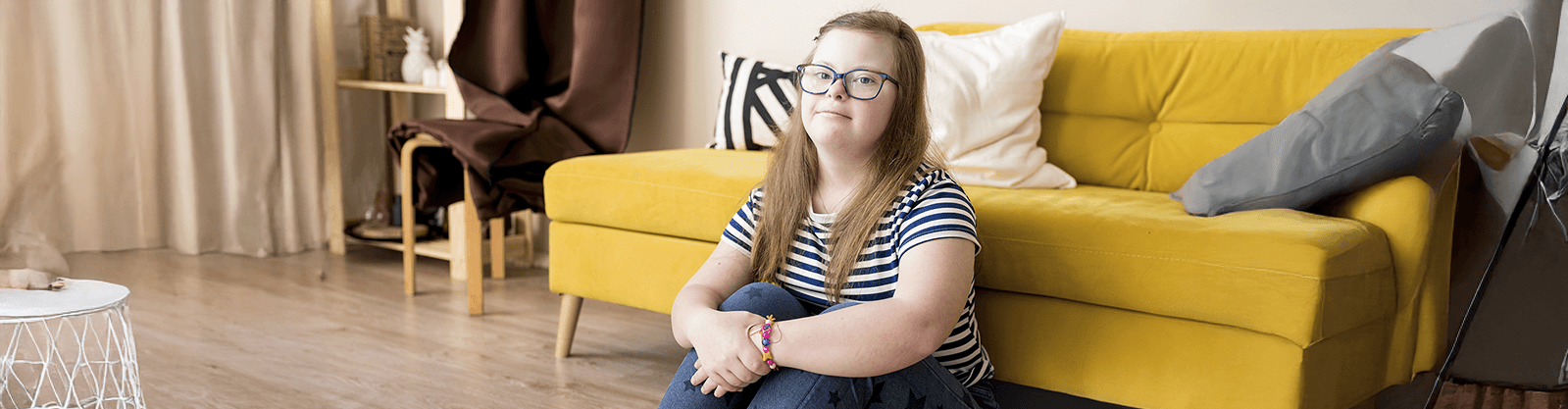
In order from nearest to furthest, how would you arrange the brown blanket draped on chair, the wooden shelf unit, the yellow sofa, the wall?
1. the yellow sofa
2. the wall
3. the brown blanket draped on chair
4. the wooden shelf unit

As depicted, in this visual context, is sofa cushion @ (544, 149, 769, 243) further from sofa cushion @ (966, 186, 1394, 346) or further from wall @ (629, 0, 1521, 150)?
wall @ (629, 0, 1521, 150)

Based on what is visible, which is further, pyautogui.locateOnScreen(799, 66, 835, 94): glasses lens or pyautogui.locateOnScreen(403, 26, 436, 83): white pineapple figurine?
pyautogui.locateOnScreen(403, 26, 436, 83): white pineapple figurine

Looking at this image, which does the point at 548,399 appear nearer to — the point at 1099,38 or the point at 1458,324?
the point at 1099,38

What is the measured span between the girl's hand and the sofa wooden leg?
3.10 feet

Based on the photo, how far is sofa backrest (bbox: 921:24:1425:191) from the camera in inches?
68.6

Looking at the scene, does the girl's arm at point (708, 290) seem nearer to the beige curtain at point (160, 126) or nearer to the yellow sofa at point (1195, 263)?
the yellow sofa at point (1195, 263)

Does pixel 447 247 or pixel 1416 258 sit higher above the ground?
pixel 1416 258

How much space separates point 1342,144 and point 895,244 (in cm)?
62

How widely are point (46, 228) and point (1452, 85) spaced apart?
3.26 metres

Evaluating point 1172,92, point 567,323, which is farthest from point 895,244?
point 567,323

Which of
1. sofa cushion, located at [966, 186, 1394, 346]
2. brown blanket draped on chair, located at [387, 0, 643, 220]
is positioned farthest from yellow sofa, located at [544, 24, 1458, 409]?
brown blanket draped on chair, located at [387, 0, 643, 220]

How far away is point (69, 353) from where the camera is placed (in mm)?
2039

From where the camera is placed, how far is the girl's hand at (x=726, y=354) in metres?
1.07

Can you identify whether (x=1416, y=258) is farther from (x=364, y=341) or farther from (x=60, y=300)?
(x=364, y=341)
